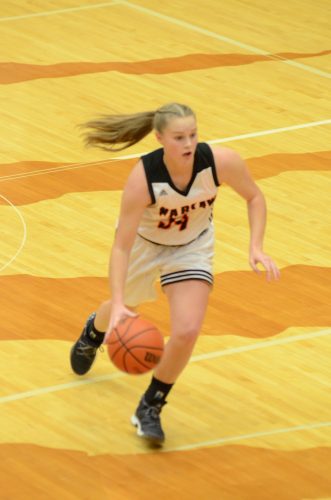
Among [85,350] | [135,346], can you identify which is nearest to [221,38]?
[85,350]

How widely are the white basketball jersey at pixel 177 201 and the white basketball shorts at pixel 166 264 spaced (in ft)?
0.15

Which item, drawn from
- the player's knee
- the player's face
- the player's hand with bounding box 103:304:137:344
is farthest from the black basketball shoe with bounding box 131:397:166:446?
the player's face

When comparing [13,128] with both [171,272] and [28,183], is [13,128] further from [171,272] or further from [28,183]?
[171,272]

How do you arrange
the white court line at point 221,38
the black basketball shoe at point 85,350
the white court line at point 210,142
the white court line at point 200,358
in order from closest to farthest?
the white court line at point 200,358 < the black basketball shoe at point 85,350 < the white court line at point 210,142 < the white court line at point 221,38

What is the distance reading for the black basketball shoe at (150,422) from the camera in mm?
6309

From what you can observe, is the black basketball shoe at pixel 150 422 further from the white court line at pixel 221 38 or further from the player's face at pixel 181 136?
the white court line at pixel 221 38

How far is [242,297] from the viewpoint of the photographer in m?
7.95

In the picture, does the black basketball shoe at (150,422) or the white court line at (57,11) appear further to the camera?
the white court line at (57,11)

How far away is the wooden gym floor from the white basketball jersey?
3.15 feet

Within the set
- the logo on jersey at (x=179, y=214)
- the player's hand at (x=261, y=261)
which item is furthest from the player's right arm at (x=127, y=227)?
the player's hand at (x=261, y=261)

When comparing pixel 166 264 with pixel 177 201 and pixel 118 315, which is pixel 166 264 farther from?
pixel 118 315

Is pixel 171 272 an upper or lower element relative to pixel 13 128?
upper

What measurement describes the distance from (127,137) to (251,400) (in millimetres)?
1498

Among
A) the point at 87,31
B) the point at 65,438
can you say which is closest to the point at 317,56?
the point at 87,31
